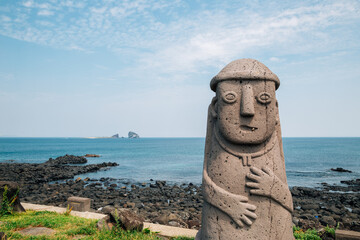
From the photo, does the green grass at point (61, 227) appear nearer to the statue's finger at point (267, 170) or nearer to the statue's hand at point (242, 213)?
the statue's hand at point (242, 213)

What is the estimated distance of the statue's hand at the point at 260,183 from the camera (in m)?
3.30

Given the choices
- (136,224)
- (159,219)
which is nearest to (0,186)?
(136,224)

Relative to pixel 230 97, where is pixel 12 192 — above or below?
below

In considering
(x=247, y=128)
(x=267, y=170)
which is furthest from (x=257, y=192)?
(x=247, y=128)

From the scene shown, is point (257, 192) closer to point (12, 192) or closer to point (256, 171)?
point (256, 171)

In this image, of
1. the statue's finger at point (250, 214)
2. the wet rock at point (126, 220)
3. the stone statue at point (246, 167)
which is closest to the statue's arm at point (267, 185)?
the stone statue at point (246, 167)

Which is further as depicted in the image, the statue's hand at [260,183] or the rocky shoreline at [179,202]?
the rocky shoreline at [179,202]

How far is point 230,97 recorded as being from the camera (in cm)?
342

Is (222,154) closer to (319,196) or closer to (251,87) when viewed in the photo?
(251,87)

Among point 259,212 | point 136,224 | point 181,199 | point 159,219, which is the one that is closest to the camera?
point 259,212

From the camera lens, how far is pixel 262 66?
3592mm

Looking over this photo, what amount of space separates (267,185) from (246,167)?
324 millimetres

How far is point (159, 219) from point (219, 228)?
5.15 m

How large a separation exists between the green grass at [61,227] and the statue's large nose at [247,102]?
2931 millimetres
